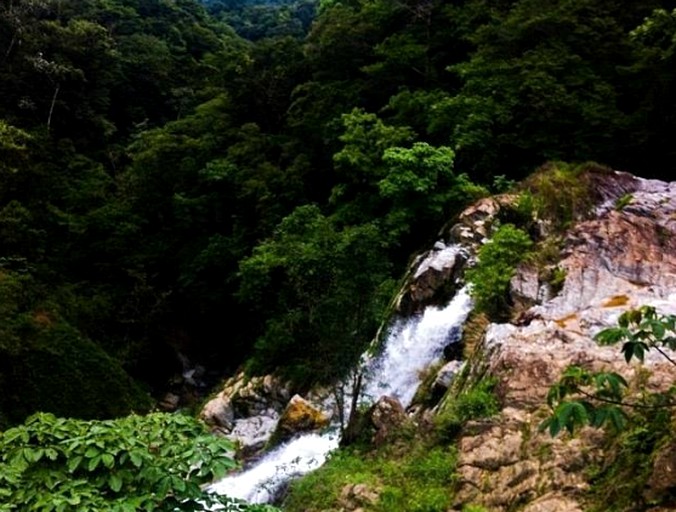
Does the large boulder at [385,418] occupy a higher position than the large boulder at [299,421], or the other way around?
the large boulder at [385,418]

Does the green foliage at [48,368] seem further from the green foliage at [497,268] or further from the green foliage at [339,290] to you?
the green foliage at [497,268]

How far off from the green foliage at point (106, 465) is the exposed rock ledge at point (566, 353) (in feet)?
12.4

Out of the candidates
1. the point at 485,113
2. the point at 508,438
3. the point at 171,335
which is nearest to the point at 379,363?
the point at 508,438

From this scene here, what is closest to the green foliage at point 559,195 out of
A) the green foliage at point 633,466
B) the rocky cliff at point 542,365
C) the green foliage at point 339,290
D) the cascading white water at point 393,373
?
the rocky cliff at point 542,365

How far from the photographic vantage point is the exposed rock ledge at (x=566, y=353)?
6.91 metres

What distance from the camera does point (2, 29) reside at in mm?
32406

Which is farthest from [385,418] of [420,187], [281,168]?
[281,168]

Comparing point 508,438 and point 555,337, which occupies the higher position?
point 555,337

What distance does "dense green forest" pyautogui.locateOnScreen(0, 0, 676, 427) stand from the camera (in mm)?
15305

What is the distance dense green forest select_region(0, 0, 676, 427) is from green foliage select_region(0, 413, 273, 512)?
819cm

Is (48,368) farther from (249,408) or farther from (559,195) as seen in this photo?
(559,195)

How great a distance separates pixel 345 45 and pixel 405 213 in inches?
396

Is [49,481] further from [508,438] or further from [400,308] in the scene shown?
[400,308]

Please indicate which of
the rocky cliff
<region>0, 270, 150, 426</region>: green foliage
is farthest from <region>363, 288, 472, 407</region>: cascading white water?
<region>0, 270, 150, 426</region>: green foliage
